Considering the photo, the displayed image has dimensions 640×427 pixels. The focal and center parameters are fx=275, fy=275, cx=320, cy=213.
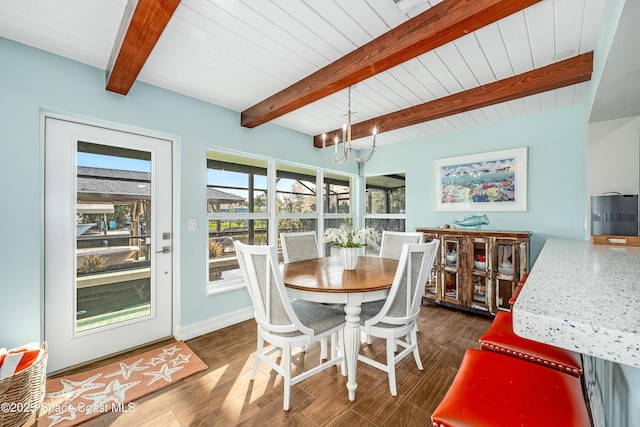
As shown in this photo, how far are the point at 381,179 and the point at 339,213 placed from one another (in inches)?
36.8

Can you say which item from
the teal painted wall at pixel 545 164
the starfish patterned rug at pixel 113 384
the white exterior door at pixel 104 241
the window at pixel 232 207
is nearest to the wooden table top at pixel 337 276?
the window at pixel 232 207

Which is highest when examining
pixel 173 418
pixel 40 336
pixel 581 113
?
pixel 581 113

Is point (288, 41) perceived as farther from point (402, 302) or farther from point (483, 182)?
point (483, 182)

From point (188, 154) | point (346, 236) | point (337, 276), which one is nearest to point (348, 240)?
point (346, 236)

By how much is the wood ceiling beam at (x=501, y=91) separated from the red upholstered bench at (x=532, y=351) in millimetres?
1958

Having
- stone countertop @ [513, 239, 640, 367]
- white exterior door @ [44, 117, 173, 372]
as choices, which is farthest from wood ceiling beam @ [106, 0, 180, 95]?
stone countertop @ [513, 239, 640, 367]

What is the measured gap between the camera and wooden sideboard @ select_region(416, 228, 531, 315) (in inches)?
119

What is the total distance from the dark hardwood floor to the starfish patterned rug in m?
0.08

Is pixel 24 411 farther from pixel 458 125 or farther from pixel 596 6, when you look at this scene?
pixel 458 125

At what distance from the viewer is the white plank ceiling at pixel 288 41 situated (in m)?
1.59

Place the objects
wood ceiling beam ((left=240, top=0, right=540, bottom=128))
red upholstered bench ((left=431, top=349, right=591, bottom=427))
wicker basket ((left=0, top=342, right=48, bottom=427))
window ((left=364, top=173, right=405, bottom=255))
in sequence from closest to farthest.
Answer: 1. red upholstered bench ((left=431, top=349, right=591, bottom=427))
2. wood ceiling beam ((left=240, top=0, right=540, bottom=128))
3. wicker basket ((left=0, top=342, right=48, bottom=427))
4. window ((left=364, top=173, right=405, bottom=255))

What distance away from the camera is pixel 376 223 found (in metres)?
4.86

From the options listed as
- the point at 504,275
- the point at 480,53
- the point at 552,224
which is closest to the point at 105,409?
→ the point at 480,53

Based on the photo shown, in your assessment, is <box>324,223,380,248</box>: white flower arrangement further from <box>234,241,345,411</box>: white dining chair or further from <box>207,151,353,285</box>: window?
<box>207,151,353,285</box>: window
